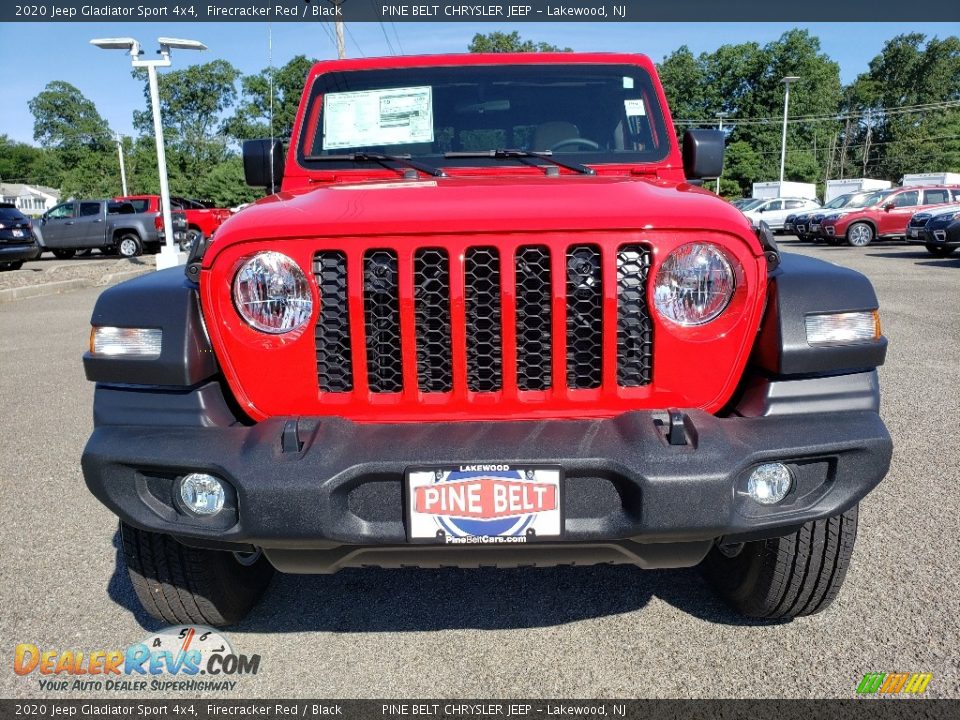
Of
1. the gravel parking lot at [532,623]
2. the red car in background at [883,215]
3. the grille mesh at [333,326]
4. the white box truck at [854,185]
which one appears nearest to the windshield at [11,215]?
the gravel parking lot at [532,623]

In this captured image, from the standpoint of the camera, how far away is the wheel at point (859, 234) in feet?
71.1

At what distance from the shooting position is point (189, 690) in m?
2.47

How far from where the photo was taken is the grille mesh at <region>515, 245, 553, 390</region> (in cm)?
219

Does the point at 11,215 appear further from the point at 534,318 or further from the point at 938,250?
the point at 938,250

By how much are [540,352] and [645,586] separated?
4.16ft

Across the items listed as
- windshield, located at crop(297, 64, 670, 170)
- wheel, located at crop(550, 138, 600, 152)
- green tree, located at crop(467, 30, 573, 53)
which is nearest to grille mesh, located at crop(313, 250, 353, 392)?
windshield, located at crop(297, 64, 670, 170)

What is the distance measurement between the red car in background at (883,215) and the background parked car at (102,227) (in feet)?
59.8

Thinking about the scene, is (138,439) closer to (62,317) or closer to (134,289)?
(134,289)

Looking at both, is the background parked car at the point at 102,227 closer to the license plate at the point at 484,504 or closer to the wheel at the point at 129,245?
the wheel at the point at 129,245

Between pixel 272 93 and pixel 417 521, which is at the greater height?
pixel 272 93

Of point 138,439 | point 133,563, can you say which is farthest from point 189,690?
point 138,439

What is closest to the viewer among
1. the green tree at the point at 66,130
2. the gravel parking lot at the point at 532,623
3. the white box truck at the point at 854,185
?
the gravel parking lot at the point at 532,623

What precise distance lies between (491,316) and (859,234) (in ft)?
73.2

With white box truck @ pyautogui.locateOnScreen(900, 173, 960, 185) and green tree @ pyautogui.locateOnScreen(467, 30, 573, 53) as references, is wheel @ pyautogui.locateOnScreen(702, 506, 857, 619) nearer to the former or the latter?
white box truck @ pyautogui.locateOnScreen(900, 173, 960, 185)
